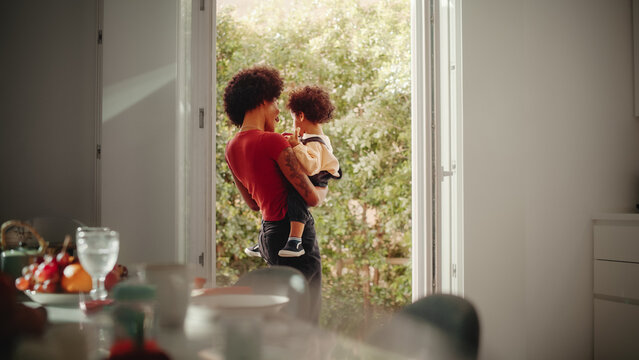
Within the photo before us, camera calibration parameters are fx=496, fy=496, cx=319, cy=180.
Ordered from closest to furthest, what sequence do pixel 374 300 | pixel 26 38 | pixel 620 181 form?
pixel 26 38, pixel 620 181, pixel 374 300

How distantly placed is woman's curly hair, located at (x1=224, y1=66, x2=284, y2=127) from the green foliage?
2.32 metres

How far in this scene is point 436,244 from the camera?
2.50 metres

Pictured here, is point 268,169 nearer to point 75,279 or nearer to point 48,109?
point 48,109

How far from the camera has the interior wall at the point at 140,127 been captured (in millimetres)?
2209

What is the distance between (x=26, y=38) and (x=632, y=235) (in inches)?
108

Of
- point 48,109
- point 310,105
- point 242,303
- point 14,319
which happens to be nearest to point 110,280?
point 242,303

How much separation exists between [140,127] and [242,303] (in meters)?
1.66

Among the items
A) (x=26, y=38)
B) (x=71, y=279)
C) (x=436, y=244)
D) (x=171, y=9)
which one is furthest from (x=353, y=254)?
(x=71, y=279)

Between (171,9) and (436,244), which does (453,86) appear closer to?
(436,244)

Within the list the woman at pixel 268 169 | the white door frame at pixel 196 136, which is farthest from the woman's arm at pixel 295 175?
the white door frame at pixel 196 136

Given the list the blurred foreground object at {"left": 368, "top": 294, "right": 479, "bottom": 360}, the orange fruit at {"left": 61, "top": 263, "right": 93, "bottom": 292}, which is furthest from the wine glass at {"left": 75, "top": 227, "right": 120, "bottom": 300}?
the blurred foreground object at {"left": 368, "top": 294, "right": 479, "bottom": 360}

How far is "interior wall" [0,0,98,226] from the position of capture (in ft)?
6.26

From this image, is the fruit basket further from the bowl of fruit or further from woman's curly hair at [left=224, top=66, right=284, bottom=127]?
woman's curly hair at [left=224, top=66, right=284, bottom=127]

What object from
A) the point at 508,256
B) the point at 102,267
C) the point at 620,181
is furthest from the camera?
the point at 620,181
